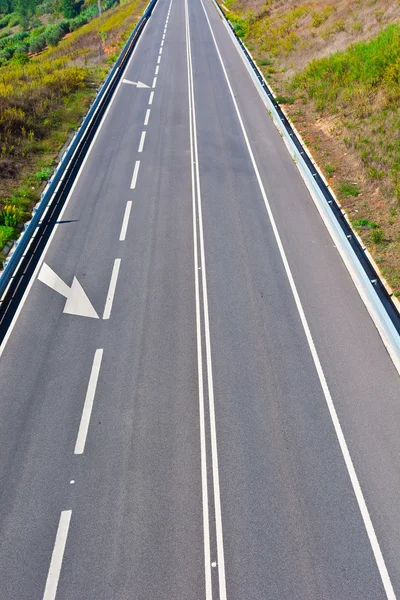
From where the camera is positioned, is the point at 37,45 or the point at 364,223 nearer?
the point at 364,223

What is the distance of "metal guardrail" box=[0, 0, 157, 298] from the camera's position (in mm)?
14168

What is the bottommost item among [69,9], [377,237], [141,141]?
[377,237]

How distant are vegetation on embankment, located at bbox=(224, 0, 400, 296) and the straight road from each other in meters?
2.01

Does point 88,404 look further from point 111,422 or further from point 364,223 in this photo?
point 364,223

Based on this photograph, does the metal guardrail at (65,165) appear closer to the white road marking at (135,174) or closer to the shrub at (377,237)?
the white road marking at (135,174)

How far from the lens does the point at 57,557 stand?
25.4 ft

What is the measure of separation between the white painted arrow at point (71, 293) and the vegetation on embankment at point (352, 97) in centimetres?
932

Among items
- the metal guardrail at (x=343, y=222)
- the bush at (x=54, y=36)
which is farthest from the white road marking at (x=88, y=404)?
the bush at (x=54, y=36)

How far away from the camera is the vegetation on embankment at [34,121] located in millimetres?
18234

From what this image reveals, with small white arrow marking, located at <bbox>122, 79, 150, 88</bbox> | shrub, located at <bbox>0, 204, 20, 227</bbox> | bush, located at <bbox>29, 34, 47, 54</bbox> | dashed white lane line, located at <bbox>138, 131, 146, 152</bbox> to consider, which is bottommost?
shrub, located at <bbox>0, 204, 20, 227</bbox>

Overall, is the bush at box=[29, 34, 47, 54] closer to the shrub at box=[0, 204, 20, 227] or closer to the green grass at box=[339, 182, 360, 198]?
the shrub at box=[0, 204, 20, 227]

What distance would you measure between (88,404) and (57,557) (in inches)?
129

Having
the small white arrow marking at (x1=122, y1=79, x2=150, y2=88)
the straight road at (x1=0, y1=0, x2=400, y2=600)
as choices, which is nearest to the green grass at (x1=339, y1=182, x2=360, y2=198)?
the straight road at (x1=0, y1=0, x2=400, y2=600)

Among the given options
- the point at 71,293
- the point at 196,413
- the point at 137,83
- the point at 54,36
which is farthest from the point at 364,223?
the point at 54,36
